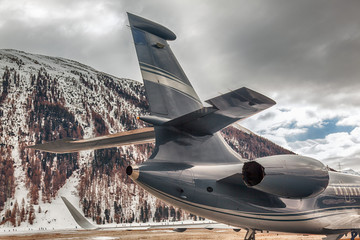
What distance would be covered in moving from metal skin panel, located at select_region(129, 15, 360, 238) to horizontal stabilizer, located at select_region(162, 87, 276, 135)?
0.04 m

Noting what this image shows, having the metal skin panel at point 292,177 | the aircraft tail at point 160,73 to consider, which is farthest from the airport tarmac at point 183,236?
the aircraft tail at point 160,73

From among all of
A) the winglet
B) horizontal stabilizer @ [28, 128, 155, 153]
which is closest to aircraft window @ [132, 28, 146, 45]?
horizontal stabilizer @ [28, 128, 155, 153]

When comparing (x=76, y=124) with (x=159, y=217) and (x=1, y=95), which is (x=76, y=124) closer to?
(x=1, y=95)

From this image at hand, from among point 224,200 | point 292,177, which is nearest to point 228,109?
point 292,177

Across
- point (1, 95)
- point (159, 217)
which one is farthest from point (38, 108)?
point (159, 217)

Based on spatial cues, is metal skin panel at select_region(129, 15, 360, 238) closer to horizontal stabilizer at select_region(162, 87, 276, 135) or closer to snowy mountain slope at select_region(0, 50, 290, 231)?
horizontal stabilizer at select_region(162, 87, 276, 135)

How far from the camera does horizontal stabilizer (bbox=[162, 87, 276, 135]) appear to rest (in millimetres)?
5633

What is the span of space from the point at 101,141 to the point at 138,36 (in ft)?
9.25

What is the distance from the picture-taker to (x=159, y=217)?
94375mm

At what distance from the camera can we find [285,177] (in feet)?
21.6

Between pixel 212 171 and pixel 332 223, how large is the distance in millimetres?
4569

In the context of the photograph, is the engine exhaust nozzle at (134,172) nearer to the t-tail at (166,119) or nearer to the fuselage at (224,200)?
the fuselage at (224,200)

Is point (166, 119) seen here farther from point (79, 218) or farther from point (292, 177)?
point (79, 218)

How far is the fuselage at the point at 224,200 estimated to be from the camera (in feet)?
22.2
